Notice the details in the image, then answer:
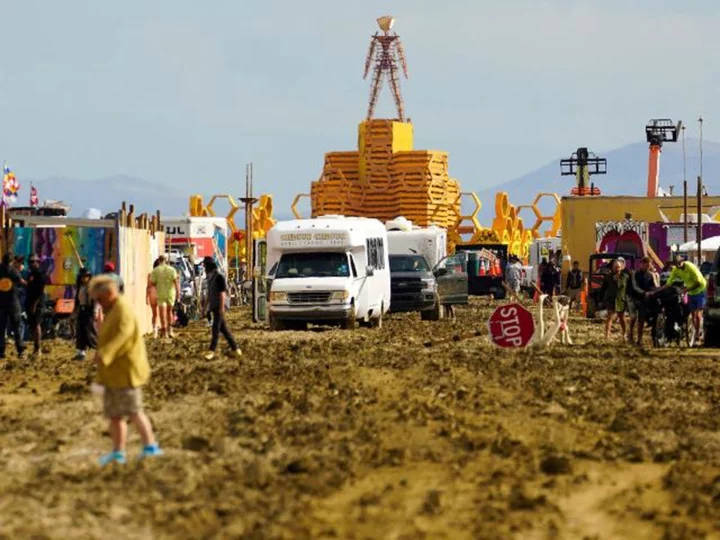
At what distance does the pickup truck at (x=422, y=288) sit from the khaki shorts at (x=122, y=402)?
28.5 m

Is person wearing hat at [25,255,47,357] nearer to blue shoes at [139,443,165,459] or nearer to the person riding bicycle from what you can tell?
the person riding bicycle

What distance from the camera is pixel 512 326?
2675 cm

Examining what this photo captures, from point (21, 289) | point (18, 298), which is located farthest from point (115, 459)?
point (21, 289)

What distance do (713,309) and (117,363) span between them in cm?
1675

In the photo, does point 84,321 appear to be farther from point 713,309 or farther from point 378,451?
point 378,451

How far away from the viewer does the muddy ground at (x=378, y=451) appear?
12469 mm

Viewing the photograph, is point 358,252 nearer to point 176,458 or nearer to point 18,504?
point 176,458

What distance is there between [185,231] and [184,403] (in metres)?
35.8

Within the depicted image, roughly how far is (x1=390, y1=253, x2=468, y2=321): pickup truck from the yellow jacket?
93.4 ft

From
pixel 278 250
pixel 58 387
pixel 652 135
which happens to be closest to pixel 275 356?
pixel 58 387

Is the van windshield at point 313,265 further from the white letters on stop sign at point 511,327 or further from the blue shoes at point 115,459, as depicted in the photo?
the blue shoes at point 115,459

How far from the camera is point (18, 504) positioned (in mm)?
12969

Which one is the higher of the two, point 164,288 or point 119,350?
point 164,288

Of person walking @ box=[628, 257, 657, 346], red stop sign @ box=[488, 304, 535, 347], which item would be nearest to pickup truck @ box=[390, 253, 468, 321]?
person walking @ box=[628, 257, 657, 346]
